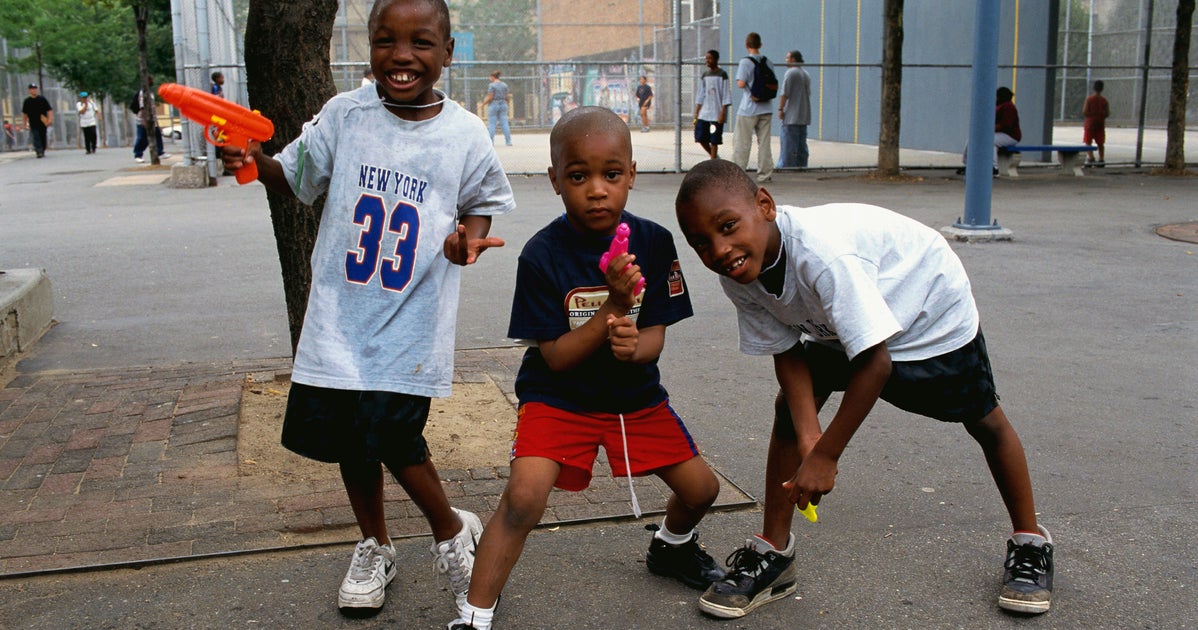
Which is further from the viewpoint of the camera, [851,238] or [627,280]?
[851,238]

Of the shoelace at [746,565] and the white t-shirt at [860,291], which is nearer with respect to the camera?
the white t-shirt at [860,291]

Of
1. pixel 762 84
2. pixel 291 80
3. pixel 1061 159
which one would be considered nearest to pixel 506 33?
pixel 762 84

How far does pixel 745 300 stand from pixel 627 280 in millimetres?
489

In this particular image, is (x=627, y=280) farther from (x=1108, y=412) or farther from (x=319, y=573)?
(x=1108, y=412)

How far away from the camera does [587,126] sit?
285 cm

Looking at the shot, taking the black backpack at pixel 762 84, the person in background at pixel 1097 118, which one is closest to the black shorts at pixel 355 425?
the black backpack at pixel 762 84

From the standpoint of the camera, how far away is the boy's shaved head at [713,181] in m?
2.74

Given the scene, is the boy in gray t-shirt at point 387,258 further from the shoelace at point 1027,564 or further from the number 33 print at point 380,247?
the shoelace at point 1027,564

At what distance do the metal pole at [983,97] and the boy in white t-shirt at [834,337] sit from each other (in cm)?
684

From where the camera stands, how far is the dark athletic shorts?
1608 cm

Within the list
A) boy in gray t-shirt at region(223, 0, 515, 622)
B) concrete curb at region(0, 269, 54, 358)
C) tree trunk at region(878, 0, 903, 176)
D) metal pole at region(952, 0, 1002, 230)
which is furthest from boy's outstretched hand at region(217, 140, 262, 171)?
tree trunk at region(878, 0, 903, 176)

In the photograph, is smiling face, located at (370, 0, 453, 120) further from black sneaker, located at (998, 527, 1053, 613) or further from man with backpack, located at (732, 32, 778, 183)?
man with backpack, located at (732, 32, 778, 183)

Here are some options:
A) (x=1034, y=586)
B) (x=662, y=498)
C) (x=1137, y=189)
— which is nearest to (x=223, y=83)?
(x=1137, y=189)

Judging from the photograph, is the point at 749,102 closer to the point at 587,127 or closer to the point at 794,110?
the point at 794,110
